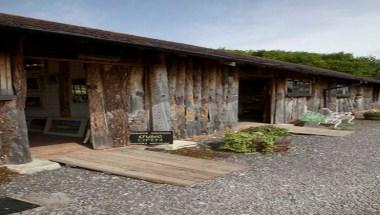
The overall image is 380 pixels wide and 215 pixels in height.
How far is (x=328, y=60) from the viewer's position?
147 ft

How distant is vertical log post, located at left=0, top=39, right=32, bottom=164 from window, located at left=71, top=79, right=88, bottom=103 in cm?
398

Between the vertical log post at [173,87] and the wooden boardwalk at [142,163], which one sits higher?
the vertical log post at [173,87]

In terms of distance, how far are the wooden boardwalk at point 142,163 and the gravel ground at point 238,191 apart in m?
0.22

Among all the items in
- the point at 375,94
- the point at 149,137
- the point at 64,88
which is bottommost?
the point at 149,137

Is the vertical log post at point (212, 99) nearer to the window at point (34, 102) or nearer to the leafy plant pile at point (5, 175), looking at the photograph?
the window at point (34, 102)

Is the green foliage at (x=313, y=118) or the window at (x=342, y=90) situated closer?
the green foliage at (x=313, y=118)

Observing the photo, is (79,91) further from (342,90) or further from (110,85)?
(342,90)

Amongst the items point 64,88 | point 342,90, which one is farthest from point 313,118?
point 64,88

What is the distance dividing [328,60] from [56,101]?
3925 centimetres

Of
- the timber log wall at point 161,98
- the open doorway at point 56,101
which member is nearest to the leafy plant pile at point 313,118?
the timber log wall at point 161,98

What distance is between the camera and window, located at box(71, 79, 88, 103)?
11.2 meters

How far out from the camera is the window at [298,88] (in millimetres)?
16844

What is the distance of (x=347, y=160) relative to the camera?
26.9 feet

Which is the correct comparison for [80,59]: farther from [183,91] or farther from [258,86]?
[258,86]
